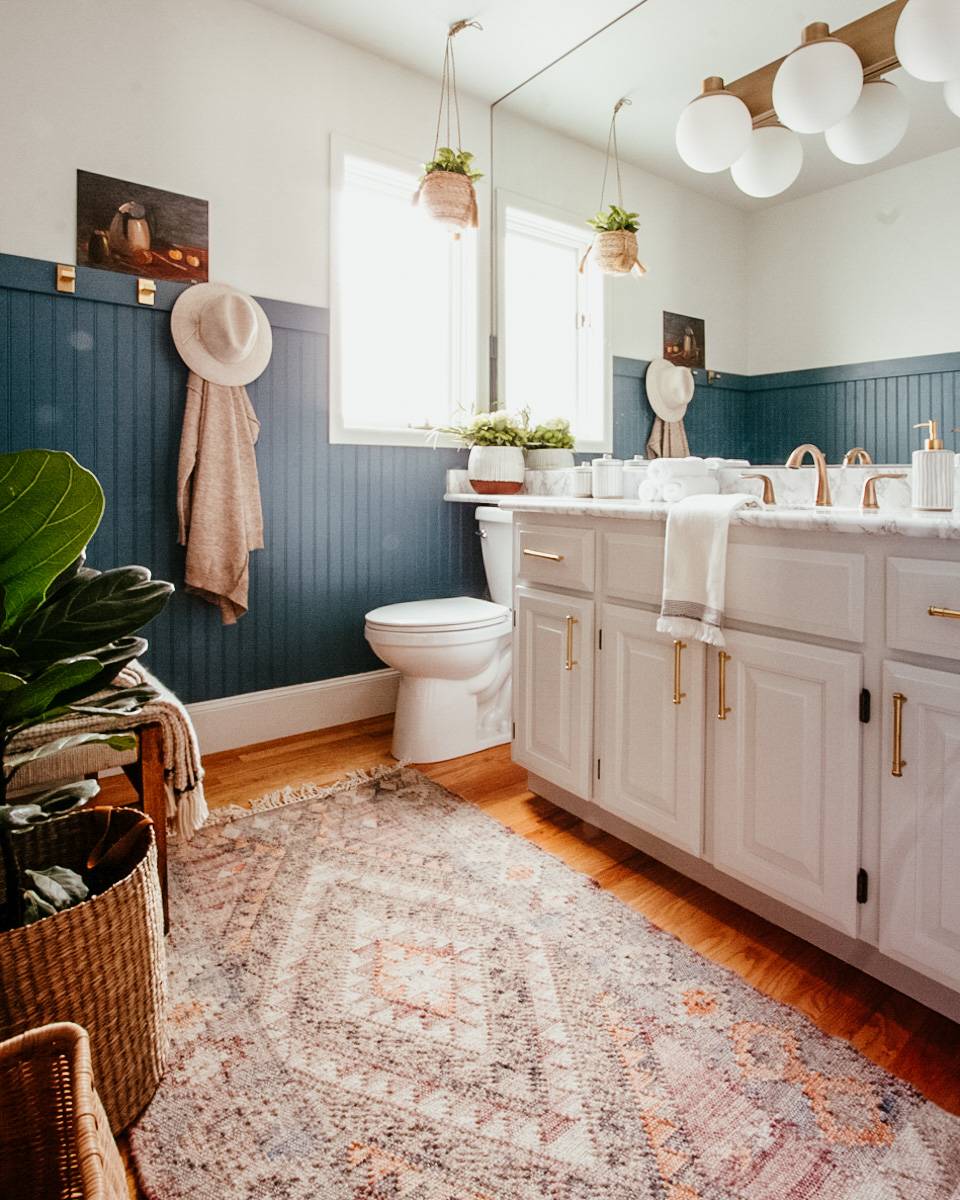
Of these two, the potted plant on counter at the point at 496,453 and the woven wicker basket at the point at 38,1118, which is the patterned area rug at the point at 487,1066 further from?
the potted plant on counter at the point at 496,453

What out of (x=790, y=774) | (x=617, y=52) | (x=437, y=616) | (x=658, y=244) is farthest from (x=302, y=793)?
(x=617, y=52)

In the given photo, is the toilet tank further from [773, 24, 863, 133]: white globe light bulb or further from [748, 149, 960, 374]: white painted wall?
[773, 24, 863, 133]: white globe light bulb

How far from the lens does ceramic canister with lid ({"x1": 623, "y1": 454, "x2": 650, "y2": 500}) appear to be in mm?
2338

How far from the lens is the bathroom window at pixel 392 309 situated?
272 centimetres

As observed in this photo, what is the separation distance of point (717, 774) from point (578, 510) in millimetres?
705

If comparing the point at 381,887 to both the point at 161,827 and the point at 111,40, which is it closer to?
the point at 161,827

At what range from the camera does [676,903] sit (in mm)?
1632

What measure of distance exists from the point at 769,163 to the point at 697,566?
1.14 metres

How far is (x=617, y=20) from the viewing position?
2.49 meters

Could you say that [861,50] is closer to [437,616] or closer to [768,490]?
[768,490]

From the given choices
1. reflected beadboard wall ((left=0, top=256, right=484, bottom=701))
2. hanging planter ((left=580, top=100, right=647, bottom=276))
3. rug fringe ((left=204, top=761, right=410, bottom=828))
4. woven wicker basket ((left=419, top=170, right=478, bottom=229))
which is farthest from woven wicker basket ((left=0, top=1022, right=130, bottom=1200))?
woven wicker basket ((left=419, top=170, right=478, bottom=229))

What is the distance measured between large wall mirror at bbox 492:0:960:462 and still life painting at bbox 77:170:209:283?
1281mm

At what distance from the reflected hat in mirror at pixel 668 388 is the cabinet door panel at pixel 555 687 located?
72cm

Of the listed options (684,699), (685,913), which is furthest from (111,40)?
(685,913)
